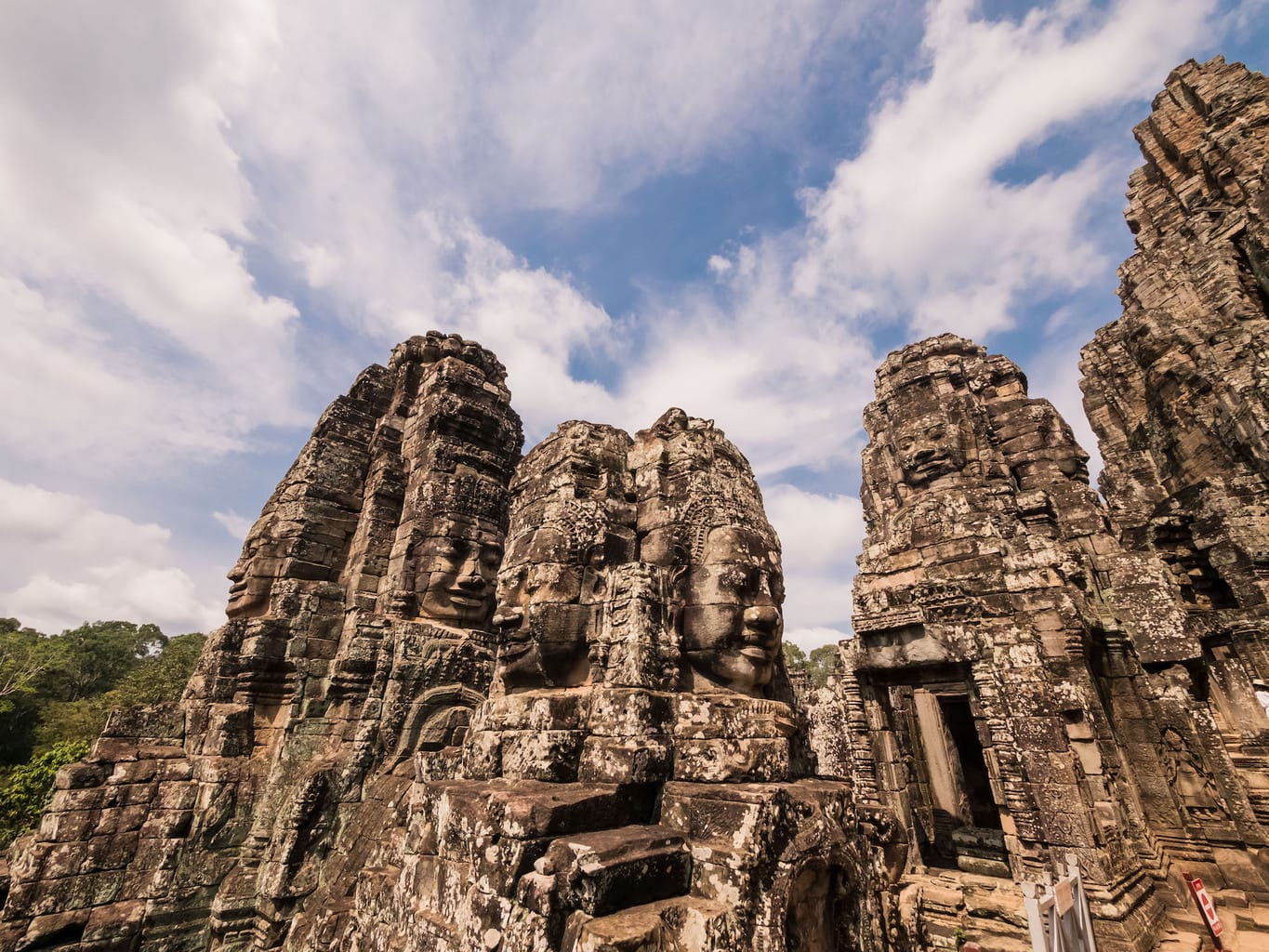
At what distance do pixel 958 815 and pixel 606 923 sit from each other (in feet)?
37.5

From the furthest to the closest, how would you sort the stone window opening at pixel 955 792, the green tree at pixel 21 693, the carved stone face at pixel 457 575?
the green tree at pixel 21 693
the stone window opening at pixel 955 792
the carved stone face at pixel 457 575

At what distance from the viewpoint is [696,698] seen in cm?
341

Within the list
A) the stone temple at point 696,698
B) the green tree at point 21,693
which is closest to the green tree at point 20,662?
the green tree at point 21,693

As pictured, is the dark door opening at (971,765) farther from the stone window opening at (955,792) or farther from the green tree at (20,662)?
the green tree at (20,662)

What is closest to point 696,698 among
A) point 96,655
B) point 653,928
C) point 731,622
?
point 731,622

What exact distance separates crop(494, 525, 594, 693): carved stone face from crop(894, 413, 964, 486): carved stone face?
32.8ft

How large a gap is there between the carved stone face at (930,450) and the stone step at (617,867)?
420 inches

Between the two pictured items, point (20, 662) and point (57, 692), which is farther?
point (57, 692)

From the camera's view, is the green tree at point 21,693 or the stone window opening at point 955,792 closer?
the stone window opening at point 955,792

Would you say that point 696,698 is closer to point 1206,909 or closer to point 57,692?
point 1206,909

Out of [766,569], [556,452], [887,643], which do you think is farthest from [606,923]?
[887,643]

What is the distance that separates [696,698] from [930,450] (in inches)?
395

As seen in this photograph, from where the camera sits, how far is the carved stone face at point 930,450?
1125 cm

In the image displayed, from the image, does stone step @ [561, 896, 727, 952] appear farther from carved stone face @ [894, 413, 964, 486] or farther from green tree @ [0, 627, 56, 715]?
green tree @ [0, 627, 56, 715]
